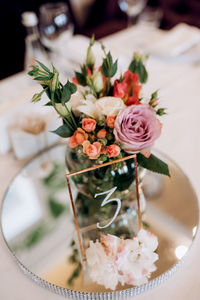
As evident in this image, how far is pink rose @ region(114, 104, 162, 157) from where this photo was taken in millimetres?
543

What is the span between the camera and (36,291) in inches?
23.0

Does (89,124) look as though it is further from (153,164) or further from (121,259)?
(121,259)

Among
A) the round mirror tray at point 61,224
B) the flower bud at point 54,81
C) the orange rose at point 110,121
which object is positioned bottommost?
the round mirror tray at point 61,224

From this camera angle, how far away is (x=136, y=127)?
0.55 metres

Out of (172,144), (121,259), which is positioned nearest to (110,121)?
(121,259)

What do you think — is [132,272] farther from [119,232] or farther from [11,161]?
[11,161]

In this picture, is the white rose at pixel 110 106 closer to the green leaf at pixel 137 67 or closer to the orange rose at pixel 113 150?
the orange rose at pixel 113 150

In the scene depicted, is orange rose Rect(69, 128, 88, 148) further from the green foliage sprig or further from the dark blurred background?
the dark blurred background

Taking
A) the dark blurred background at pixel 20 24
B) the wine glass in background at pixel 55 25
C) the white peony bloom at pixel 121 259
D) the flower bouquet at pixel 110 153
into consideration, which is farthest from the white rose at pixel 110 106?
the dark blurred background at pixel 20 24

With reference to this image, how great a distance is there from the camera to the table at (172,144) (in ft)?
1.91

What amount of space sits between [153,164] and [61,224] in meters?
0.26

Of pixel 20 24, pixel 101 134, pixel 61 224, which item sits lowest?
pixel 61 224

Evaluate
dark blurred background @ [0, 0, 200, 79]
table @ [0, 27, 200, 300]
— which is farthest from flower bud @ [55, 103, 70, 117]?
dark blurred background @ [0, 0, 200, 79]

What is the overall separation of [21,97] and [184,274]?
2.26 ft
